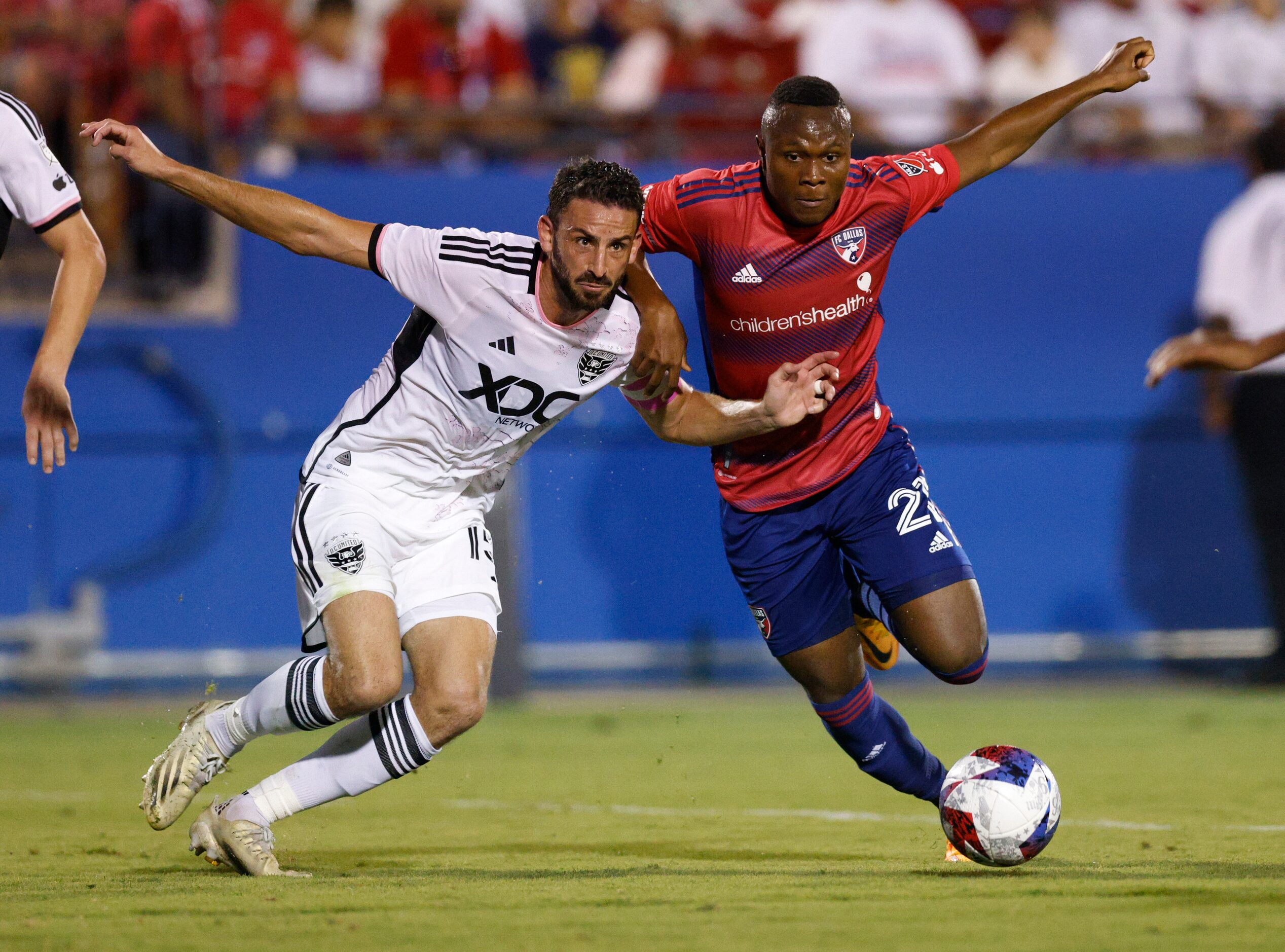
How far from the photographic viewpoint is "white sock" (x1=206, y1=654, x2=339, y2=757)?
554 centimetres

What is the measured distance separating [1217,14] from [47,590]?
10325 millimetres

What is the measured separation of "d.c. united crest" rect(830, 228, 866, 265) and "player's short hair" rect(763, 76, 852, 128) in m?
0.41

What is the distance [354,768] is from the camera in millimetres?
5586

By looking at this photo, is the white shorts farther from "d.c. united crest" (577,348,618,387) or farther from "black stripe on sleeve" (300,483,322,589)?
"d.c. united crest" (577,348,618,387)

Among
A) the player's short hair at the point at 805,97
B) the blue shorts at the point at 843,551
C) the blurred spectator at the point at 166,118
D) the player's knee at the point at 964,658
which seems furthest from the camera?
the blurred spectator at the point at 166,118

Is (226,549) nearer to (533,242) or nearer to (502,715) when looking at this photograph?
(502,715)

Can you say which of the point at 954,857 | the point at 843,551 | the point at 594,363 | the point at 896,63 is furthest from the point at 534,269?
the point at 896,63

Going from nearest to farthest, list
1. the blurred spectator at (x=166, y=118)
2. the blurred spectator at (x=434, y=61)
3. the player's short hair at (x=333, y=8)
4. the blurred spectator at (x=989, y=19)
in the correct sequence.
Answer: the blurred spectator at (x=166, y=118) → the blurred spectator at (x=434, y=61) → the player's short hair at (x=333, y=8) → the blurred spectator at (x=989, y=19)

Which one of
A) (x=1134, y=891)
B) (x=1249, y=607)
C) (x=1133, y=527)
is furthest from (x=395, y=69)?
(x=1134, y=891)

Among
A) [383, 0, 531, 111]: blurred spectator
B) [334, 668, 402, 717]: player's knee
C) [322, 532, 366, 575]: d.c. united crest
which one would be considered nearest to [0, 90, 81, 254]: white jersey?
[322, 532, 366, 575]: d.c. united crest

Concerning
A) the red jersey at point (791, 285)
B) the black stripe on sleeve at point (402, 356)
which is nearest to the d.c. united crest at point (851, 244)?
the red jersey at point (791, 285)

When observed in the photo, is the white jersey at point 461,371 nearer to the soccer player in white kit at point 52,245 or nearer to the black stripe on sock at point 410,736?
the black stripe on sock at point 410,736

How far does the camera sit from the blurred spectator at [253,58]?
1265 centimetres

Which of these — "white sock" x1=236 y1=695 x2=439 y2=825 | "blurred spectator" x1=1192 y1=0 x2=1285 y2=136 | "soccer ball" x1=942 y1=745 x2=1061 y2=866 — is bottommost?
"soccer ball" x1=942 y1=745 x2=1061 y2=866
